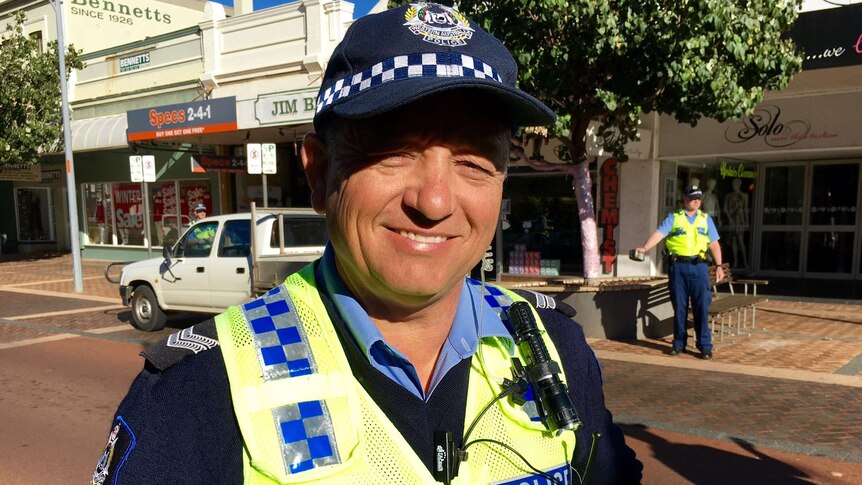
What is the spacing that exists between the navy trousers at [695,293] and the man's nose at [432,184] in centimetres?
Answer: 670

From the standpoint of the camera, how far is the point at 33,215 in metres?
25.2

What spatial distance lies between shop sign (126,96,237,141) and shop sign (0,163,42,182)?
24.4ft

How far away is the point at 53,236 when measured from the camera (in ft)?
82.5

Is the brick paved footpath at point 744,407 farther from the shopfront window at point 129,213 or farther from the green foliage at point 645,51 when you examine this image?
the shopfront window at point 129,213

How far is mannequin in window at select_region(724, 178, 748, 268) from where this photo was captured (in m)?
14.0

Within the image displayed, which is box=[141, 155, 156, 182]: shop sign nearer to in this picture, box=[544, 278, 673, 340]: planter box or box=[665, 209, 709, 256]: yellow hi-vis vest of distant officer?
box=[544, 278, 673, 340]: planter box

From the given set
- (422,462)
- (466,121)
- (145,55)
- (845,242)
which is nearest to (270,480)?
(422,462)

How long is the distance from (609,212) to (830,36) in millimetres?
4923

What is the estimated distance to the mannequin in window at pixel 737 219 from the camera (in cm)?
1403

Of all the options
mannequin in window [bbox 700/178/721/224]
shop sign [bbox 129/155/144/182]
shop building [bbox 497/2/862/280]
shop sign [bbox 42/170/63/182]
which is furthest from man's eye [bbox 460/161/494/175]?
shop sign [bbox 42/170/63/182]

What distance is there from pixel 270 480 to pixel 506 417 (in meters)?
0.53

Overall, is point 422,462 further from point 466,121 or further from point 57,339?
point 57,339

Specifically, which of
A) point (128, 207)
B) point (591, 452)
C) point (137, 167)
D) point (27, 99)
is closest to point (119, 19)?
point (27, 99)

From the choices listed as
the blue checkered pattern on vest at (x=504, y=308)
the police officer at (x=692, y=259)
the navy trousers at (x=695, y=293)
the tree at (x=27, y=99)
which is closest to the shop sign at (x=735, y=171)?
the police officer at (x=692, y=259)
